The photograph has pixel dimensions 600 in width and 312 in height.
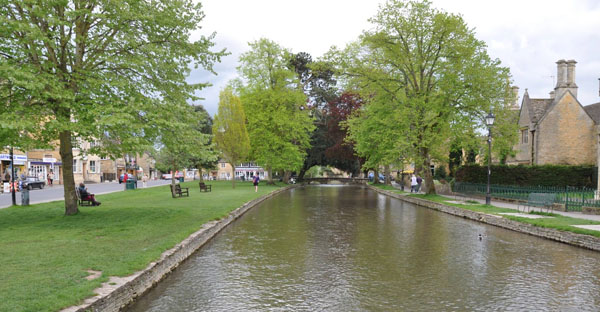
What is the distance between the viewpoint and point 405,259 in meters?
10.4

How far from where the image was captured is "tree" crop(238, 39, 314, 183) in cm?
4967

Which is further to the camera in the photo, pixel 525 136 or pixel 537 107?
pixel 525 136

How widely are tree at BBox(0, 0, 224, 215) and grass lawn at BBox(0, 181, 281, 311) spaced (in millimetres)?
2282

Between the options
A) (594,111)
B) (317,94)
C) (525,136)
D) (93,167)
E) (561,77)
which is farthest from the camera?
(93,167)

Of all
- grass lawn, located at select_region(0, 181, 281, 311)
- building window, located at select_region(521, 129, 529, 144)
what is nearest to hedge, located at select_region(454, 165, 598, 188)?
building window, located at select_region(521, 129, 529, 144)

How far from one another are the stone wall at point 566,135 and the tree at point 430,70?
11.2 m

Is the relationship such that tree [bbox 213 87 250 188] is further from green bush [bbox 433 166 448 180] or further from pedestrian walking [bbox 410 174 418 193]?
green bush [bbox 433 166 448 180]

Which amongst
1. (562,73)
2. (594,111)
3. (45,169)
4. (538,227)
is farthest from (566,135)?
(45,169)

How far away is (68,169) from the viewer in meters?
15.9

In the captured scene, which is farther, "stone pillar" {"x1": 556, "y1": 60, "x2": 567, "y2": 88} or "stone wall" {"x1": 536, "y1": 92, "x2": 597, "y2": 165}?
"stone pillar" {"x1": 556, "y1": 60, "x2": 567, "y2": 88}

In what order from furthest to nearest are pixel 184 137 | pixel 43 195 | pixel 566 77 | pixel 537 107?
1. pixel 537 107
2. pixel 566 77
3. pixel 43 195
4. pixel 184 137

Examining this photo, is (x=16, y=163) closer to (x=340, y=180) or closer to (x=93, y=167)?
(x=93, y=167)

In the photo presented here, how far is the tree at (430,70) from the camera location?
91.7 ft

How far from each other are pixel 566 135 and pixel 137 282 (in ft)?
129
